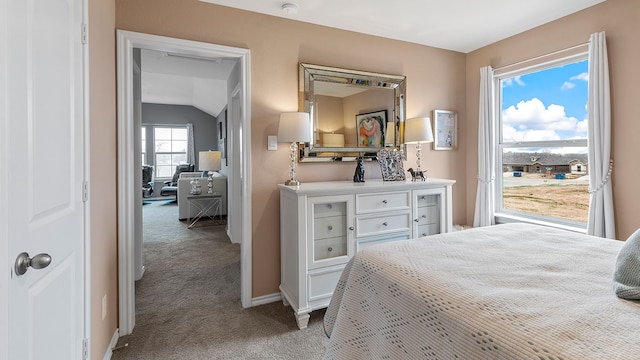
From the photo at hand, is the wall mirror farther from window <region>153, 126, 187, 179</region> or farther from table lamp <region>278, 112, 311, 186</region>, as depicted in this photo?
window <region>153, 126, 187, 179</region>

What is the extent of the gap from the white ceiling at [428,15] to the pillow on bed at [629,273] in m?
2.17

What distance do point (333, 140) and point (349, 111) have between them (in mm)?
339

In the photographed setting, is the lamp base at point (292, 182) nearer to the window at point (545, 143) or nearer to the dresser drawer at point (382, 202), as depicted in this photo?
the dresser drawer at point (382, 202)

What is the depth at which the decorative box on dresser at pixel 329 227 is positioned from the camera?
2250 mm

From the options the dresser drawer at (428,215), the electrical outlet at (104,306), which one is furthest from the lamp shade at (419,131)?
the electrical outlet at (104,306)

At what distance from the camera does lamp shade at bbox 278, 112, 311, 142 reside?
7.94ft

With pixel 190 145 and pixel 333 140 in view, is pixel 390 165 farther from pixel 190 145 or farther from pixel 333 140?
pixel 190 145

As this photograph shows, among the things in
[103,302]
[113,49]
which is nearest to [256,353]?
[103,302]

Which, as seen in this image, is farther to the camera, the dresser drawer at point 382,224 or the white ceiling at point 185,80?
the white ceiling at point 185,80

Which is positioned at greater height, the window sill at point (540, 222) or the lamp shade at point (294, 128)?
the lamp shade at point (294, 128)
